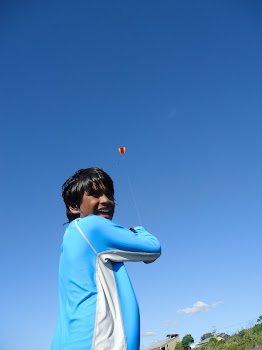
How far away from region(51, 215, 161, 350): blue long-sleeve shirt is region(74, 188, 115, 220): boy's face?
0.22 m

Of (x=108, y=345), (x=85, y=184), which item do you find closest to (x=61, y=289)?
(x=108, y=345)

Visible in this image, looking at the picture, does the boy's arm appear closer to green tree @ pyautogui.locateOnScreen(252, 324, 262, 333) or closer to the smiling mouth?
the smiling mouth

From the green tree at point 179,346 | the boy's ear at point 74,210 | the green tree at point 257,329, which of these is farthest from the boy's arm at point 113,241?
the green tree at point 179,346

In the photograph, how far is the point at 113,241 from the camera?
1.64 meters

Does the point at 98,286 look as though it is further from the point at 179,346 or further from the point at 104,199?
the point at 179,346

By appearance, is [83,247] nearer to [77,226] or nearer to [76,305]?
[77,226]

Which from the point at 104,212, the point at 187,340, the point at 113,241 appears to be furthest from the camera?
the point at 187,340

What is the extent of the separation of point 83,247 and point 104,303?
35 cm

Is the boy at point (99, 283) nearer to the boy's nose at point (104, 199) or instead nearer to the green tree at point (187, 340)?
the boy's nose at point (104, 199)

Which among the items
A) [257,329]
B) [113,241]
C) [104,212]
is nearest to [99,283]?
[113,241]

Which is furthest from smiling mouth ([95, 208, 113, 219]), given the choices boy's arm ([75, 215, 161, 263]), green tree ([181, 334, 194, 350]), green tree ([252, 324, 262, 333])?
green tree ([181, 334, 194, 350])

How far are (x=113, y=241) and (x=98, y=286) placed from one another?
28 centimetres

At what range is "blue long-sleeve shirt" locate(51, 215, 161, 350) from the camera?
4.45 ft

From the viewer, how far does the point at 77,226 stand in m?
1.68
